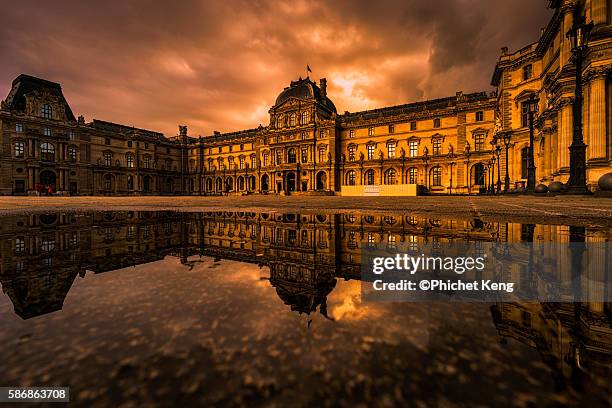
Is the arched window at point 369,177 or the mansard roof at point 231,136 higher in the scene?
the mansard roof at point 231,136

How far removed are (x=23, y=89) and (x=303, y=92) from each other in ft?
129

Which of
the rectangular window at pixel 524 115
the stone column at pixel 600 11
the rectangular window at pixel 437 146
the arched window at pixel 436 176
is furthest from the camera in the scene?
the rectangular window at pixel 437 146

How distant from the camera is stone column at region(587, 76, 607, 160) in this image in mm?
13883

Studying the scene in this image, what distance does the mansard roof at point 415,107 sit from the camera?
1360 inches

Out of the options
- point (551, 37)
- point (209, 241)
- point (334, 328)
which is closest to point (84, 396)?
point (334, 328)

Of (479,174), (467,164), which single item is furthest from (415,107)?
(479,174)

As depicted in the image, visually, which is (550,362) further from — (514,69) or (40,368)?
(514,69)

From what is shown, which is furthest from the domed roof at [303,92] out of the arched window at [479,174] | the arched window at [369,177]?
the arched window at [479,174]

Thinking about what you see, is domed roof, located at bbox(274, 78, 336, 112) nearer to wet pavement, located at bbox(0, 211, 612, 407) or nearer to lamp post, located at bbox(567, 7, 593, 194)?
lamp post, located at bbox(567, 7, 593, 194)

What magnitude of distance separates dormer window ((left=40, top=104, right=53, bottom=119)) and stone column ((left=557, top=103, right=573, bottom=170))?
57.5m

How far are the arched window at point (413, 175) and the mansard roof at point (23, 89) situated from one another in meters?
52.1

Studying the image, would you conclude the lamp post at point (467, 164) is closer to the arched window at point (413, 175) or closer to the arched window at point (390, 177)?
the arched window at point (413, 175)

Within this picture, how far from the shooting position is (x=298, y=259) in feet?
6.86

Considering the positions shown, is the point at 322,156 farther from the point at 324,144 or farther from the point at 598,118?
the point at 598,118
